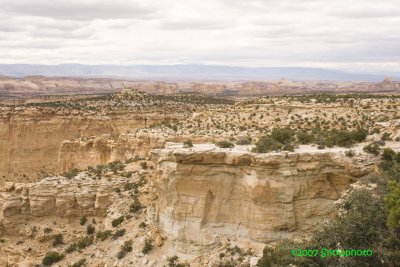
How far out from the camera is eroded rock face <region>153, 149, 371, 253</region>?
1692cm

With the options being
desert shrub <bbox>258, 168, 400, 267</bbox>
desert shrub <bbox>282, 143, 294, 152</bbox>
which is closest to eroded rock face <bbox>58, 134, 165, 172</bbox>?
desert shrub <bbox>282, 143, 294, 152</bbox>

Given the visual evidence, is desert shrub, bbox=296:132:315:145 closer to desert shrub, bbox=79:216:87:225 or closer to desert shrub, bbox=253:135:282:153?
desert shrub, bbox=253:135:282:153

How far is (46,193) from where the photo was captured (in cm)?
2277

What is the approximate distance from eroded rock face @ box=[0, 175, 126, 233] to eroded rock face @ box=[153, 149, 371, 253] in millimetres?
4992

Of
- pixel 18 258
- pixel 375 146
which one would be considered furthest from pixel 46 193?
pixel 375 146

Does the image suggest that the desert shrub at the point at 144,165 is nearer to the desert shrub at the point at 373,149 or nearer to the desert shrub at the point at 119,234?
the desert shrub at the point at 119,234

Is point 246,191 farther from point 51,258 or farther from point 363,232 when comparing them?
point 51,258

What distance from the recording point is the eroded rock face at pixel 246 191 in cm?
1692

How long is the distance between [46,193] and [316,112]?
16960 millimetres

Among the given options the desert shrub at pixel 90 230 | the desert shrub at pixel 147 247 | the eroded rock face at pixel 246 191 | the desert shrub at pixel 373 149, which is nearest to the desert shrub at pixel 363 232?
the eroded rock face at pixel 246 191

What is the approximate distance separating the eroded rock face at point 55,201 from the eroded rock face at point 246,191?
4992 mm

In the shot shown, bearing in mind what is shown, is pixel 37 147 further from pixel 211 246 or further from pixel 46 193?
pixel 211 246

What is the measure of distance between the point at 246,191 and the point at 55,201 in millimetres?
10345

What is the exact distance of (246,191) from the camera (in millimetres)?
17578
